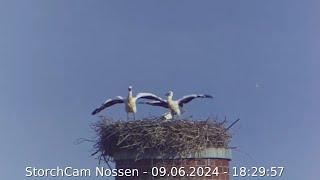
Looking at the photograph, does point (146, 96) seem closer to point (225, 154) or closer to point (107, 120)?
point (107, 120)

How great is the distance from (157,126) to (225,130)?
1796mm

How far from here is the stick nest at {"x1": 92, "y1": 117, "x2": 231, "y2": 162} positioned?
16828 mm

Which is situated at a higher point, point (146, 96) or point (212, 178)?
point (146, 96)

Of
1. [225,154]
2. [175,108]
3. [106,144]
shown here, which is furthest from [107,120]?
[225,154]

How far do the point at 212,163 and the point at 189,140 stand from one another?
841 mm

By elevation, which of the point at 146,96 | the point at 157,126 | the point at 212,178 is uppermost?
the point at 146,96

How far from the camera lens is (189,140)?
1695 centimetres

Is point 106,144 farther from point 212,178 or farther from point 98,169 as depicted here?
point 212,178

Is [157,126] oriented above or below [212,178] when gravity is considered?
above

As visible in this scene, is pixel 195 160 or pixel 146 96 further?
pixel 146 96

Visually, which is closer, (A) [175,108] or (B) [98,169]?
(B) [98,169]

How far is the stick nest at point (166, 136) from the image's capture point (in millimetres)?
16828

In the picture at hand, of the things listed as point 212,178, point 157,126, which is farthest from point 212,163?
point 157,126

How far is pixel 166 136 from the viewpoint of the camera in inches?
664
